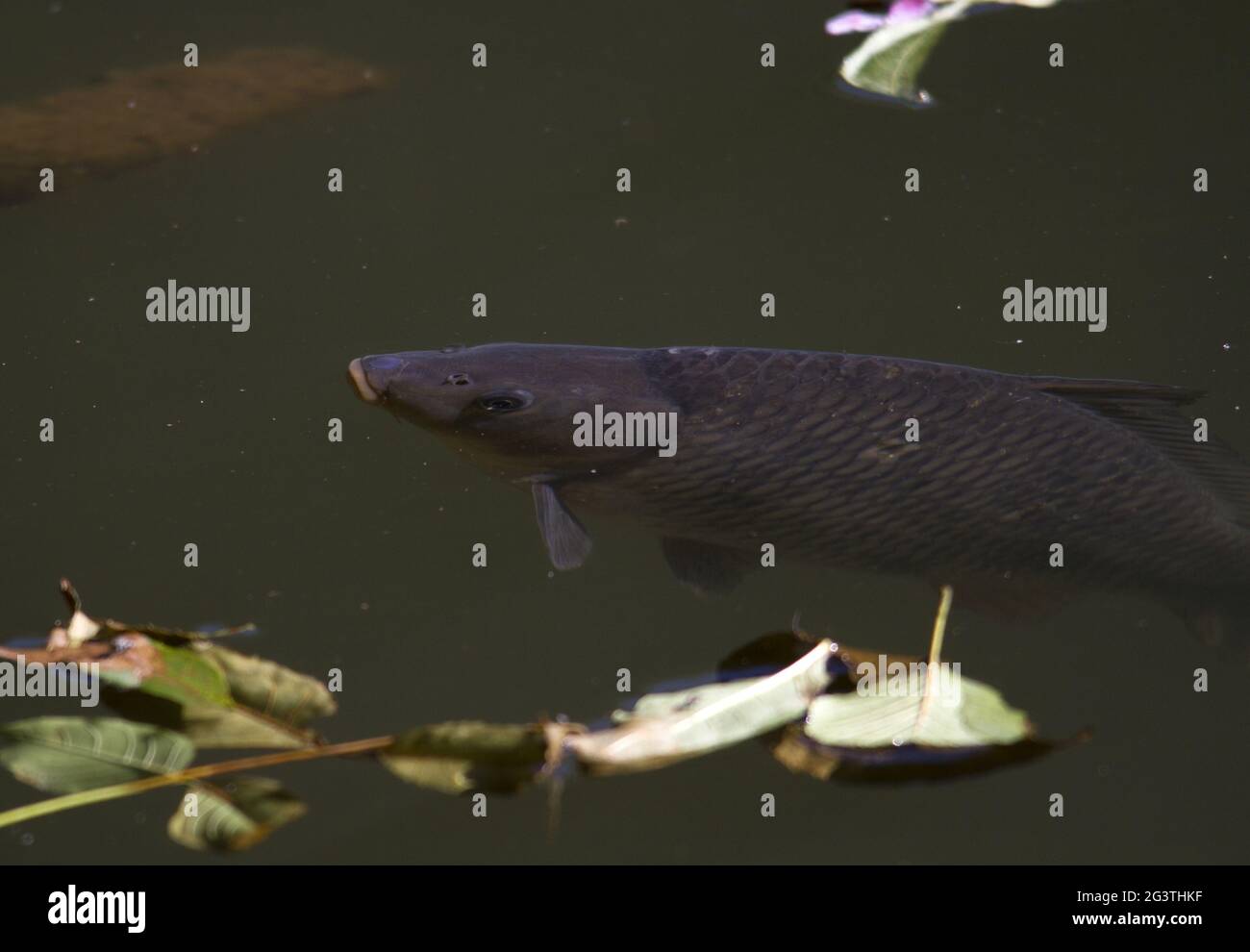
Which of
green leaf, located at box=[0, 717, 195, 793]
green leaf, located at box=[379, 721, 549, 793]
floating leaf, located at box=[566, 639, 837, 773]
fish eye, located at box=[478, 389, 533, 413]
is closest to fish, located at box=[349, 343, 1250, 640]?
fish eye, located at box=[478, 389, 533, 413]

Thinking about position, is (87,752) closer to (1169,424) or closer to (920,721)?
(920,721)

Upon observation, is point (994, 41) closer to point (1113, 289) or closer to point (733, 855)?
point (1113, 289)

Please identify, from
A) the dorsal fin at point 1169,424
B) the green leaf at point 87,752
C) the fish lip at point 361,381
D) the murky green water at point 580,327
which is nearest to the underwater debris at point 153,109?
the murky green water at point 580,327

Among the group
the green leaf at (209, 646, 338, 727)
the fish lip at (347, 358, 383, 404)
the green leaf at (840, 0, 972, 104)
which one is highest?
the green leaf at (840, 0, 972, 104)

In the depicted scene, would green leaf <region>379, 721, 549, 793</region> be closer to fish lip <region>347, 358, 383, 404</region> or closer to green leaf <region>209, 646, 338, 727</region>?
green leaf <region>209, 646, 338, 727</region>

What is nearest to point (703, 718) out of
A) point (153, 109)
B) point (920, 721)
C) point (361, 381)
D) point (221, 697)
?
point (920, 721)

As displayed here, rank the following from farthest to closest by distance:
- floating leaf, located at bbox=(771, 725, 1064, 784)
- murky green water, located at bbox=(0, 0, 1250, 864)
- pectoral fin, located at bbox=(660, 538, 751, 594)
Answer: pectoral fin, located at bbox=(660, 538, 751, 594), murky green water, located at bbox=(0, 0, 1250, 864), floating leaf, located at bbox=(771, 725, 1064, 784)
